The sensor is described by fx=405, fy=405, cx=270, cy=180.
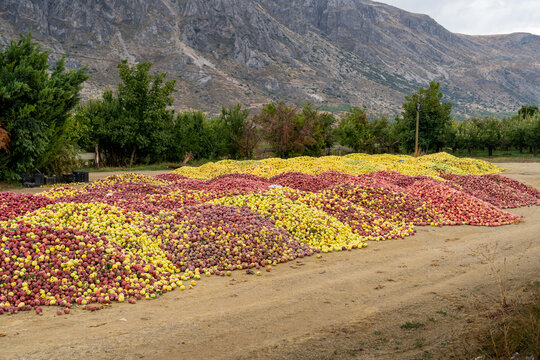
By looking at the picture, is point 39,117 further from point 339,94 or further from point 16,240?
point 339,94

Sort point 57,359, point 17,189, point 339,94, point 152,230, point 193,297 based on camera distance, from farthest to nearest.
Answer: point 339,94
point 17,189
point 152,230
point 193,297
point 57,359

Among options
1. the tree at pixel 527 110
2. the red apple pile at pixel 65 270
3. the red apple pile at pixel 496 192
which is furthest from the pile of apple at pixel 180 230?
the tree at pixel 527 110

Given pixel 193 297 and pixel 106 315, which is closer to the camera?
pixel 106 315

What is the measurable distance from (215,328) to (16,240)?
11.4ft

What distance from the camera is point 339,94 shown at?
115500mm

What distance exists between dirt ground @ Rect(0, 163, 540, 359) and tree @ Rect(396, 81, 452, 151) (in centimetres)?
3204

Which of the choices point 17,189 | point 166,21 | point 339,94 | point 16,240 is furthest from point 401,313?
point 166,21

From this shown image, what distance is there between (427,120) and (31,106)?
3221cm

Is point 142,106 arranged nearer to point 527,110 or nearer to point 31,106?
point 31,106

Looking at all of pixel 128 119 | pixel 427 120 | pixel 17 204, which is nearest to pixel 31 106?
pixel 17 204

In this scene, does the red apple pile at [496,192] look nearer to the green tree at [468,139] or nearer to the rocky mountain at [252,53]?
the green tree at [468,139]

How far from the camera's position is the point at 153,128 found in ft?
88.6

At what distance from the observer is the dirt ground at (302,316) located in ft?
13.3

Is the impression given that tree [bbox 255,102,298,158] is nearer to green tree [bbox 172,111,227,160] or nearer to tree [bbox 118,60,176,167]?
green tree [bbox 172,111,227,160]
